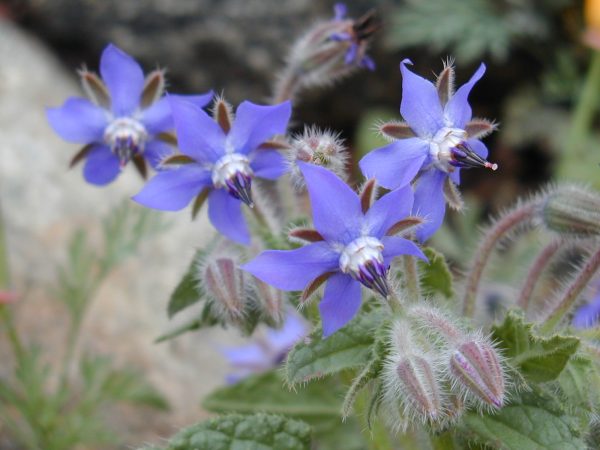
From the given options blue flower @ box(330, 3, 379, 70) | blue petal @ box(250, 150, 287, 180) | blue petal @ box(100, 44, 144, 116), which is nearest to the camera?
blue petal @ box(250, 150, 287, 180)

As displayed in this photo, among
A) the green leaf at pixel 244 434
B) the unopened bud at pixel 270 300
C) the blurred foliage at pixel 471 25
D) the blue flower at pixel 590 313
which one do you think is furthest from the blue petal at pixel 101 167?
the blurred foliage at pixel 471 25

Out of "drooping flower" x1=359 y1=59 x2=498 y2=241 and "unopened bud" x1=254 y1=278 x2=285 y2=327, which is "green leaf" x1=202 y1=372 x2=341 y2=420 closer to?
"unopened bud" x1=254 y1=278 x2=285 y2=327

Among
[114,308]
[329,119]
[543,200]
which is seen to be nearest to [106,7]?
[329,119]

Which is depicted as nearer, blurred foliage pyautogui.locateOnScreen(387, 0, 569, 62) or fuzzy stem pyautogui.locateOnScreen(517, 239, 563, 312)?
fuzzy stem pyautogui.locateOnScreen(517, 239, 563, 312)

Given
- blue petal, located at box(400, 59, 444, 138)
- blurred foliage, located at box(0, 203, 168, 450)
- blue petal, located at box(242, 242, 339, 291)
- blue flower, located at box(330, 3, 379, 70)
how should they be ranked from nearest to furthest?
blue petal, located at box(242, 242, 339, 291) → blue petal, located at box(400, 59, 444, 138) → blue flower, located at box(330, 3, 379, 70) → blurred foliage, located at box(0, 203, 168, 450)

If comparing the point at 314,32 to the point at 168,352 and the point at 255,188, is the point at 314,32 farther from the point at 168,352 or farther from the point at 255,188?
the point at 168,352

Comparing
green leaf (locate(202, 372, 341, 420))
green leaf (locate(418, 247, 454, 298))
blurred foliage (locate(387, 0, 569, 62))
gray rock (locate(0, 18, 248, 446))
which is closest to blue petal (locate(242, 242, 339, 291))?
green leaf (locate(418, 247, 454, 298))

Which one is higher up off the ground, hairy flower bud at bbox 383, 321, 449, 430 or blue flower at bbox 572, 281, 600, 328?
blue flower at bbox 572, 281, 600, 328

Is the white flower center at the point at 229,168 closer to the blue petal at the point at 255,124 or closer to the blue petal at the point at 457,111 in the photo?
the blue petal at the point at 255,124
